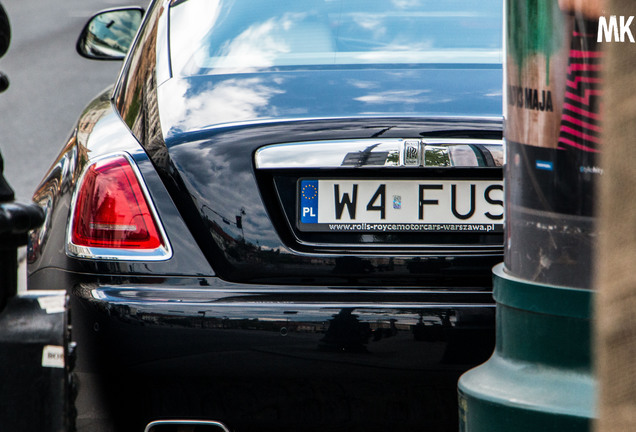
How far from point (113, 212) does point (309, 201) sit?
1.88 ft

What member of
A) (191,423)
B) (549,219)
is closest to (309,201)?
(191,423)

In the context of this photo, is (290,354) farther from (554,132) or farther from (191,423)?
→ (554,132)

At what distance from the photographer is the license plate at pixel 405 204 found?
97.1 inches

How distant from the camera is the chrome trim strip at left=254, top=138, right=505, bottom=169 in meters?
2.44

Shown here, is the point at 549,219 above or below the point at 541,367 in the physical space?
above

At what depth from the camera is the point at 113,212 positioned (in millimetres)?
→ 2627

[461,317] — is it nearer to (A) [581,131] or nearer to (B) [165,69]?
(A) [581,131]

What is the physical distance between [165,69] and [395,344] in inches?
46.2

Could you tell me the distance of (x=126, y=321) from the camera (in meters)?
2.51

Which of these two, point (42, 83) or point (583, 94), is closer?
point (583, 94)

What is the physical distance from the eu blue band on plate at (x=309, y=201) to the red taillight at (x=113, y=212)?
16.2 inches

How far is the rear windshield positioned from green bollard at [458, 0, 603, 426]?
47.2 inches

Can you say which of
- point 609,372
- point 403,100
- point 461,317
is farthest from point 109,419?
point 609,372

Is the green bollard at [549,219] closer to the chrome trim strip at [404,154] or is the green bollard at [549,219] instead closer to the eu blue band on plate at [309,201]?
the chrome trim strip at [404,154]
